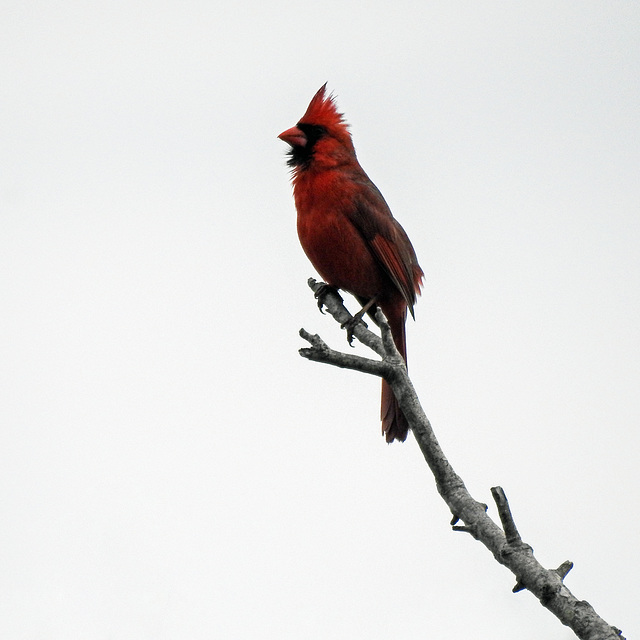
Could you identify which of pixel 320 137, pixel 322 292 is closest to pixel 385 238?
pixel 322 292

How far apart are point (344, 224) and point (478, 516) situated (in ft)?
7.76

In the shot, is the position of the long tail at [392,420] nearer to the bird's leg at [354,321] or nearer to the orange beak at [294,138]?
the bird's leg at [354,321]

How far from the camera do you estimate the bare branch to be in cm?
202

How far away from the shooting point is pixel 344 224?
4.46 meters

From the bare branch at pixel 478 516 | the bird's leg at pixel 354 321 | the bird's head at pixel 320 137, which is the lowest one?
the bare branch at pixel 478 516

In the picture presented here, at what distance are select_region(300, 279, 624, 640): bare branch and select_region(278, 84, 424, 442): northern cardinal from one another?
5.27ft

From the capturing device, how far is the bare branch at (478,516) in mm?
2018

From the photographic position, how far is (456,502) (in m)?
2.37

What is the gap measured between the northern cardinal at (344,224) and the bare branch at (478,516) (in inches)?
63.3

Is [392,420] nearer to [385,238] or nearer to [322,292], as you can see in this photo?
[322,292]

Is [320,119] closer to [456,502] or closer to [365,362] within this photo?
[365,362]

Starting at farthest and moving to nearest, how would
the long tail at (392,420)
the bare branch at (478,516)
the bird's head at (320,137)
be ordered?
the bird's head at (320,137) → the long tail at (392,420) → the bare branch at (478,516)

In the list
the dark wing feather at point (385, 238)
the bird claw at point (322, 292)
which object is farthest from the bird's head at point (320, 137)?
the bird claw at point (322, 292)

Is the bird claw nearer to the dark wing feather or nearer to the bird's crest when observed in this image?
the dark wing feather
